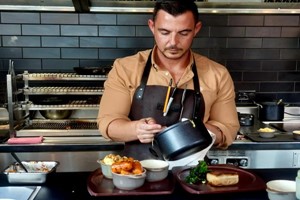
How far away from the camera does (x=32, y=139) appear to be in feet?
9.05

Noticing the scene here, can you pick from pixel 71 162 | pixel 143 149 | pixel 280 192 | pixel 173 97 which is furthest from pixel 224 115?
pixel 71 162

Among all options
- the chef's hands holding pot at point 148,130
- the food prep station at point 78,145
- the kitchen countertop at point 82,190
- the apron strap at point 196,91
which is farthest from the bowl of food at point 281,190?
the food prep station at point 78,145

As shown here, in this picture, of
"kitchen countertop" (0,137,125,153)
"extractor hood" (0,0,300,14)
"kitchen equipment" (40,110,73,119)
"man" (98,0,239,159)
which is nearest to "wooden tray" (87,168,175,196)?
"man" (98,0,239,159)

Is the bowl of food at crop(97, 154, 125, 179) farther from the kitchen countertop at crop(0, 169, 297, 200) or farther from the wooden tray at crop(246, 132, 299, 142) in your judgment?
the wooden tray at crop(246, 132, 299, 142)

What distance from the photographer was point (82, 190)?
63.2 inches

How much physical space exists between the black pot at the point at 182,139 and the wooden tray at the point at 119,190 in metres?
0.15

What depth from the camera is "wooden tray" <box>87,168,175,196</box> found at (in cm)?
146

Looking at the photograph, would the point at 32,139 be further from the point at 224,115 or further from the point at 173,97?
the point at 224,115

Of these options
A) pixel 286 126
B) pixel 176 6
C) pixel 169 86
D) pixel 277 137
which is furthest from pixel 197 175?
pixel 286 126

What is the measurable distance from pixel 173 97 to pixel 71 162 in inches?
49.0

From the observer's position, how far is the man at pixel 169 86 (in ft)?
6.16

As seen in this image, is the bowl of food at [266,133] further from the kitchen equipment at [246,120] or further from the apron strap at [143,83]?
the apron strap at [143,83]

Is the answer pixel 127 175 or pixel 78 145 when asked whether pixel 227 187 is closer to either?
pixel 127 175

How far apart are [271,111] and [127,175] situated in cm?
232
